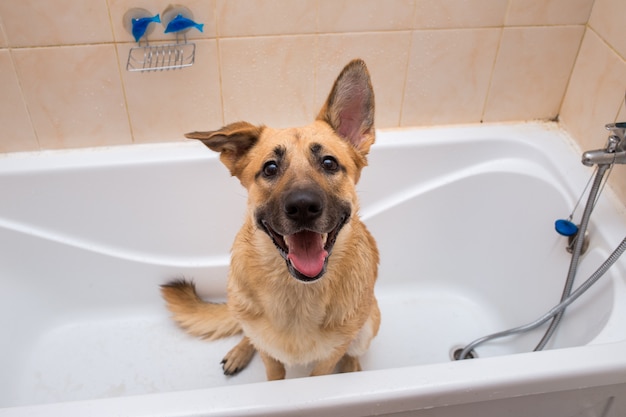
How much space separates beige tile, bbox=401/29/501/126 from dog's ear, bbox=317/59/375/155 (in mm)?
612

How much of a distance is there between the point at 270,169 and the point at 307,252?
0.70 ft

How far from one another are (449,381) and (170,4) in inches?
51.4

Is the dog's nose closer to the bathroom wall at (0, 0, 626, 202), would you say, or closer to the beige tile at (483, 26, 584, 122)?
the bathroom wall at (0, 0, 626, 202)

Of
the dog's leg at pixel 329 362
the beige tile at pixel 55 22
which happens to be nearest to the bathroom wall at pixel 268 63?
the beige tile at pixel 55 22

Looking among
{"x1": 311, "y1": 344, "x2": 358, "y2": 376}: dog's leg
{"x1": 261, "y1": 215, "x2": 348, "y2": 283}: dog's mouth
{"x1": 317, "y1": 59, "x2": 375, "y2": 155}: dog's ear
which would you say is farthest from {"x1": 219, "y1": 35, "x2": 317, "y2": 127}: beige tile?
{"x1": 311, "y1": 344, "x2": 358, "y2": 376}: dog's leg

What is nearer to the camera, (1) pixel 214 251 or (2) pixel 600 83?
(2) pixel 600 83

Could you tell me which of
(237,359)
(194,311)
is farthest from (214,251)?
(237,359)

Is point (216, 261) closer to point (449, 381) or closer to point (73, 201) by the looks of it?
point (73, 201)

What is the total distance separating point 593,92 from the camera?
69.4 inches

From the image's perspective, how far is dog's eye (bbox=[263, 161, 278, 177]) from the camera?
121 centimetres

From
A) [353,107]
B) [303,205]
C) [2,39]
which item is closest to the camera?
[303,205]

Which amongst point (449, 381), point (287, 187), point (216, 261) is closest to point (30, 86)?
point (216, 261)

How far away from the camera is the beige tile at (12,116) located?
1.61 meters

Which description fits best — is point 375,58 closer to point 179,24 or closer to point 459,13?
point 459,13
